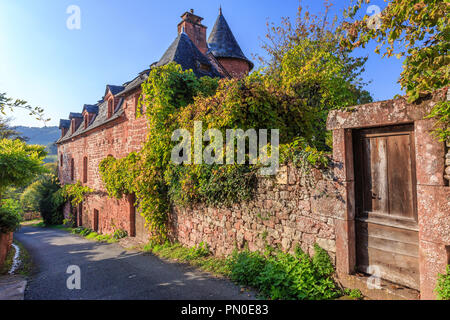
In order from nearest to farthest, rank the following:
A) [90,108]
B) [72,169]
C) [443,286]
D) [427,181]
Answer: [443,286] → [427,181] → [90,108] → [72,169]

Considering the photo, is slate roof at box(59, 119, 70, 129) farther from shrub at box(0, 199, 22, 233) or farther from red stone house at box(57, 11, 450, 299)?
red stone house at box(57, 11, 450, 299)

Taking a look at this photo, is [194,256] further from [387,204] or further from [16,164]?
[16,164]

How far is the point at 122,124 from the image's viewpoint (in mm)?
12992

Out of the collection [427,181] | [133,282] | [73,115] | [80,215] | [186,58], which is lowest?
[80,215]

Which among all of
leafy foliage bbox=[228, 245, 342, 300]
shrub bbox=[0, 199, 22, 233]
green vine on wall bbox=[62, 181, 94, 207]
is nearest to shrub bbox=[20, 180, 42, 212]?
green vine on wall bbox=[62, 181, 94, 207]

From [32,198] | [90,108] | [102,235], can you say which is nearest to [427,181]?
[102,235]

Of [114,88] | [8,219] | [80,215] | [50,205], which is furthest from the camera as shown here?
[50,205]

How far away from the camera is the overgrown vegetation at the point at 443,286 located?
9.74 ft

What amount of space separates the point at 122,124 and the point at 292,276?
1133 centimetres

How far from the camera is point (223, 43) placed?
→ 1820 cm

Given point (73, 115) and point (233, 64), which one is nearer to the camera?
point (233, 64)

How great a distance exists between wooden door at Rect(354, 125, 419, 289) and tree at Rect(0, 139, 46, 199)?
25.7ft

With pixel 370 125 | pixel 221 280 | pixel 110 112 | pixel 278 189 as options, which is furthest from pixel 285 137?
pixel 110 112

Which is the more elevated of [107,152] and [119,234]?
[107,152]
